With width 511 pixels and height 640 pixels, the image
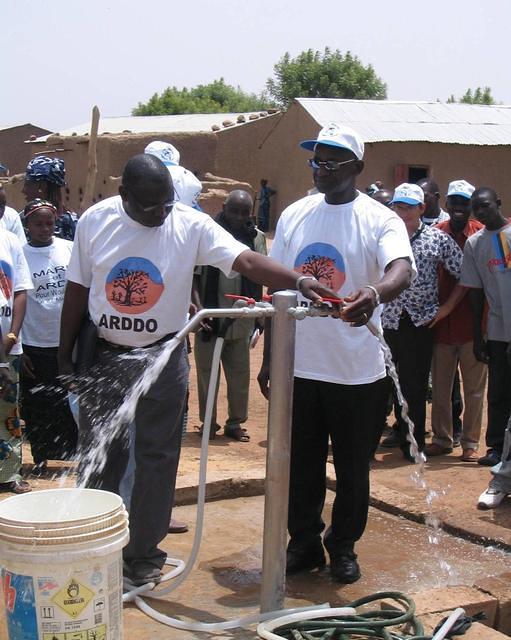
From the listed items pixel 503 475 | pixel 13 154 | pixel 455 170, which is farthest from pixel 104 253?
pixel 13 154

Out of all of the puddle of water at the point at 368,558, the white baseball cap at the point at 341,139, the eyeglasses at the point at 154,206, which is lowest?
the puddle of water at the point at 368,558

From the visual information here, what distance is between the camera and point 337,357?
4.27m

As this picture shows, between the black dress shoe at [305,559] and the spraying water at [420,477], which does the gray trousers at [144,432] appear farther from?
the spraying water at [420,477]

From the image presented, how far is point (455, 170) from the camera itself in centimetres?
2164

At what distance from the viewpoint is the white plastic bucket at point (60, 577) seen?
3102 mm

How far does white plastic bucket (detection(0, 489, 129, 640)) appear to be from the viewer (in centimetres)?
310

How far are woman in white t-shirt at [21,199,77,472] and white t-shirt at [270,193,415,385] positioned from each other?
252 cm

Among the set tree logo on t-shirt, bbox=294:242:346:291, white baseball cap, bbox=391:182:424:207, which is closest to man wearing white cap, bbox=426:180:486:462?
white baseball cap, bbox=391:182:424:207

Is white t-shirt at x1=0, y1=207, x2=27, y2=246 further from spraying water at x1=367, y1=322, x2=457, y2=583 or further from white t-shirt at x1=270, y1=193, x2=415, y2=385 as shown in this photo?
white t-shirt at x1=270, y1=193, x2=415, y2=385

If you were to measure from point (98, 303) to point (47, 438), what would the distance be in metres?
2.64

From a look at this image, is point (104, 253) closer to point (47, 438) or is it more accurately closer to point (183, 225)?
point (183, 225)

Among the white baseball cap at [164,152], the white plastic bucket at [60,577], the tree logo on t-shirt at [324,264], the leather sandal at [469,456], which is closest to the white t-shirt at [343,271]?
the tree logo on t-shirt at [324,264]

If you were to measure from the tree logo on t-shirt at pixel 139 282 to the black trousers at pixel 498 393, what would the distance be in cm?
337

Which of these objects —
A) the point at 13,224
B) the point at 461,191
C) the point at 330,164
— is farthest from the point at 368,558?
the point at 13,224
